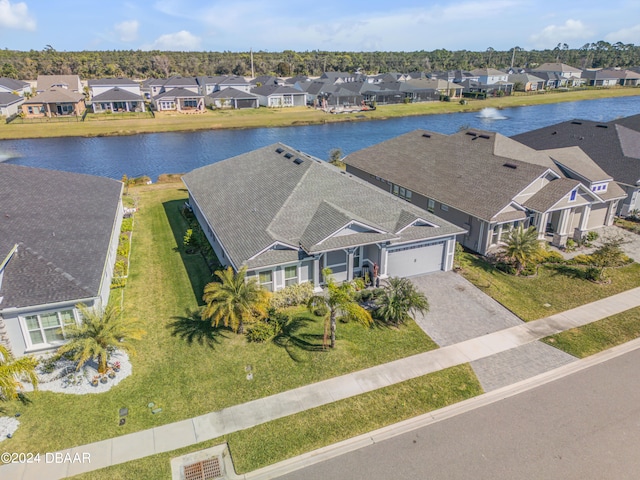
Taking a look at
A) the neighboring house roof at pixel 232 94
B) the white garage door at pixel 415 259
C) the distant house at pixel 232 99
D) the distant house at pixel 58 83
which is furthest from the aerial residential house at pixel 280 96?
the white garage door at pixel 415 259

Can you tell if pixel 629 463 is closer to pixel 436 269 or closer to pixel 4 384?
pixel 436 269

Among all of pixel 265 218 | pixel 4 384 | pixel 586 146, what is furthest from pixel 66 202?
pixel 586 146

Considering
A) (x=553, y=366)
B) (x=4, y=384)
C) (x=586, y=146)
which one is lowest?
(x=553, y=366)

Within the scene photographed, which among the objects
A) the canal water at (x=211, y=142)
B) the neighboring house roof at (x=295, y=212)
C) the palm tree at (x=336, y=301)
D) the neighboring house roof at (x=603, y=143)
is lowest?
the canal water at (x=211, y=142)

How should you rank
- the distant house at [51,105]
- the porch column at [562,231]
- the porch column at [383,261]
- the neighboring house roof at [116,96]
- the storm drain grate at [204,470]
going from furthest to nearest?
the neighboring house roof at [116,96] < the distant house at [51,105] < the porch column at [562,231] < the porch column at [383,261] < the storm drain grate at [204,470]

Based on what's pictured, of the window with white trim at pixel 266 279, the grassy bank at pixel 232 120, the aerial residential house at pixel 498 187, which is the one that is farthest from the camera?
the grassy bank at pixel 232 120

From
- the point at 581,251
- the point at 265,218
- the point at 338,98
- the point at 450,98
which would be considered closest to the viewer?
the point at 265,218

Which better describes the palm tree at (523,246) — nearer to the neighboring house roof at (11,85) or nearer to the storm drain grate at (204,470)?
the storm drain grate at (204,470)
